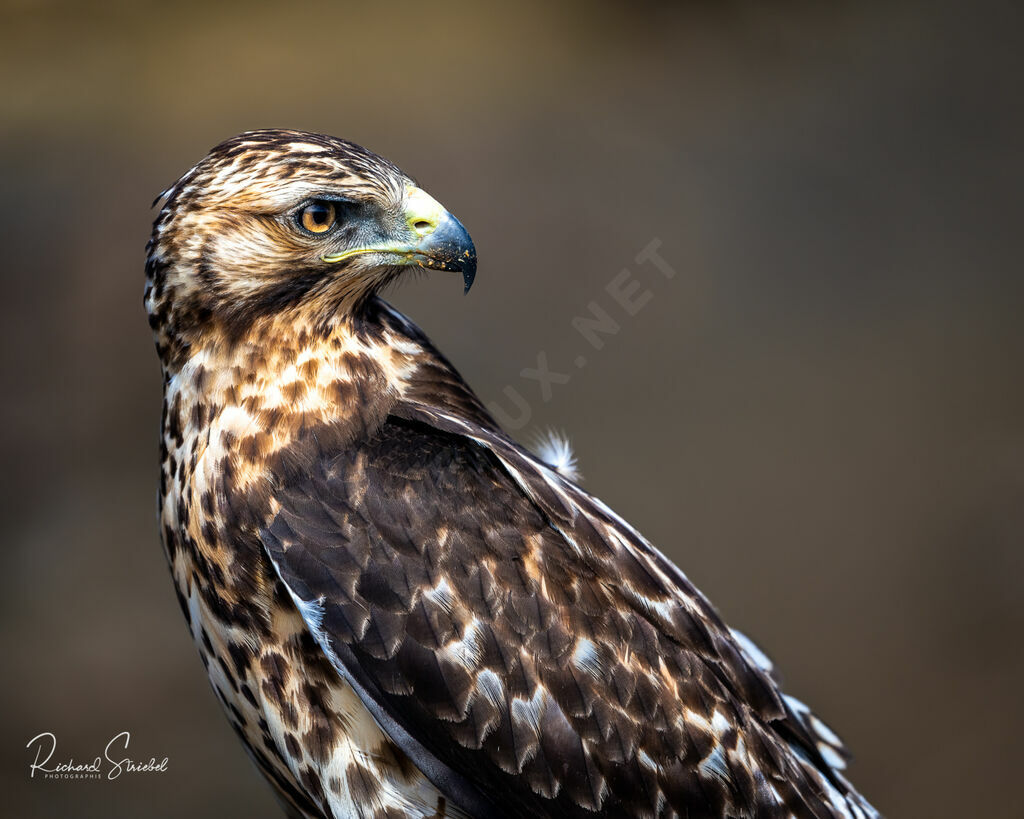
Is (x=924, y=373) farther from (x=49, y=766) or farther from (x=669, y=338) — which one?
(x=49, y=766)

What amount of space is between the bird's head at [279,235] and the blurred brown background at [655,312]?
275 centimetres

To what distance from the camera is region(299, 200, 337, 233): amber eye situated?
2064 millimetres

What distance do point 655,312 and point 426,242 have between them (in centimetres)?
329

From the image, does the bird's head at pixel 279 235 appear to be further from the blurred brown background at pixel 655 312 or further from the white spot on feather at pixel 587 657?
the blurred brown background at pixel 655 312

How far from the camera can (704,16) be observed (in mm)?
5543

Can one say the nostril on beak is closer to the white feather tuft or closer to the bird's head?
the bird's head

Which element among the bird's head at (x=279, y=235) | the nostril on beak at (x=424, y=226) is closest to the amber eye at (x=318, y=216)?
the bird's head at (x=279, y=235)

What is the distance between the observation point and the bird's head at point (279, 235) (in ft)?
6.72

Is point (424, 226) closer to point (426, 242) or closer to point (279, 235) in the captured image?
point (426, 242)

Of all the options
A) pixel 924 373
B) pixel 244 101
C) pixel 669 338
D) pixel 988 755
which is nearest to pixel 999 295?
pixel 924 373
